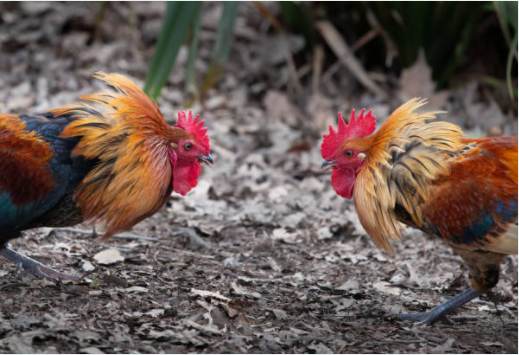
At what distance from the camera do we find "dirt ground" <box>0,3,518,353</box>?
138 inches

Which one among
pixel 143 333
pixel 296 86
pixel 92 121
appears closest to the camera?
pixel 143 333

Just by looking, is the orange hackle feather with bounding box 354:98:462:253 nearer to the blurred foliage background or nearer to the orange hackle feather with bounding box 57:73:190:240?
the orange hackle feather with bounding box 57:73:190:240

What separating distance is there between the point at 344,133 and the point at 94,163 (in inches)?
63.5

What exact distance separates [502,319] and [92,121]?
116 inches

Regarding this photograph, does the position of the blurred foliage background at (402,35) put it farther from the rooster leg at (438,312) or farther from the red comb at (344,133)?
the rooster leg at (438,312)

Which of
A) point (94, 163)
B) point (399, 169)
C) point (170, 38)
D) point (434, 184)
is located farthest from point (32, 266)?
point (170, 38)

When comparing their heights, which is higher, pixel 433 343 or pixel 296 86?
pixel 296 86

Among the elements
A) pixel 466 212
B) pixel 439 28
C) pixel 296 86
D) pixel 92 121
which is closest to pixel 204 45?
pixel 296 86

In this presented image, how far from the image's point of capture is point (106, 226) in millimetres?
3889

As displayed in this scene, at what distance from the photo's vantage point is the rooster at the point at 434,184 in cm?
349

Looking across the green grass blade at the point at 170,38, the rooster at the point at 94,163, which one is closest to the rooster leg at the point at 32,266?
the rooster at the point at 94,163

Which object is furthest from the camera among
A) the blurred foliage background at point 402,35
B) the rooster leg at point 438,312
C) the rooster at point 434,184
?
the blurred foliage background at point 402,35

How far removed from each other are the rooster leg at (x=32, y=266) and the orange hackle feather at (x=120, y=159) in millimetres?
443

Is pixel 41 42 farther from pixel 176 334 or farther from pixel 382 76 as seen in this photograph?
pixel 176 334
